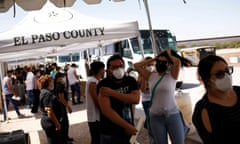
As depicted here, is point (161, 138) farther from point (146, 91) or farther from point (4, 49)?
point (4, 49)

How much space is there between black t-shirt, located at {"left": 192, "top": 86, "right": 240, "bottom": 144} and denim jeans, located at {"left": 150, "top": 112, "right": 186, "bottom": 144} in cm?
159

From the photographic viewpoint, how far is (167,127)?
3371 mm

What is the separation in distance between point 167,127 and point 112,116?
0.99 meters

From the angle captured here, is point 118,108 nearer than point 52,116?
Yes

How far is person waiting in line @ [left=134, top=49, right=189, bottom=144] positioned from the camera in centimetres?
333

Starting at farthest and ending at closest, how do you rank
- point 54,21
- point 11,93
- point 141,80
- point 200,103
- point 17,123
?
point 11,93, point 17,123, point 54,21, point 141,80, point 200,103

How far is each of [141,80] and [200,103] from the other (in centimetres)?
250

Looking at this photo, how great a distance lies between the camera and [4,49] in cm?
494

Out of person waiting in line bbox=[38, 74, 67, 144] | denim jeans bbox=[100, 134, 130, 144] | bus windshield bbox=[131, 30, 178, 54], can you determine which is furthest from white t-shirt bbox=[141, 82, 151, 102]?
bus windshield bbox=[131, 30, 178, 54]

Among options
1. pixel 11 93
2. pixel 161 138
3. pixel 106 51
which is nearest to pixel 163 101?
Result: pixel 161 138

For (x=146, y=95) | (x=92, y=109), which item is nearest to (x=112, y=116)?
(x=92, y=109)

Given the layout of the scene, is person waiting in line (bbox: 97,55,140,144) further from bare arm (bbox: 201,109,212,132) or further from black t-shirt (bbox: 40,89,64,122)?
black t-shirt (bbox: 40,89,64,122)

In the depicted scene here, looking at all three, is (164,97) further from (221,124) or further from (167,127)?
(221,124)

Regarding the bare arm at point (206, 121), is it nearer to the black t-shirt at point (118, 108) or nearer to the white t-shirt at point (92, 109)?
the black t-shirt at point (118, 108)
